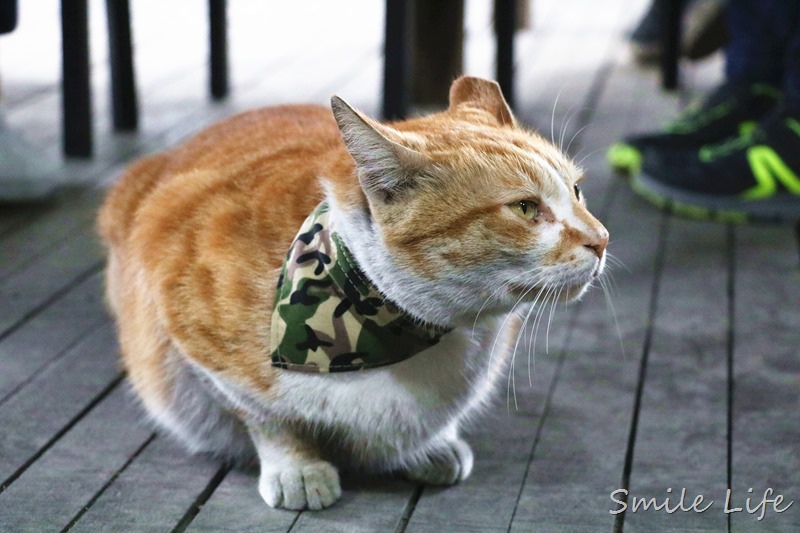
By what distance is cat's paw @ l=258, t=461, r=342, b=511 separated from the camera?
1.51 metres

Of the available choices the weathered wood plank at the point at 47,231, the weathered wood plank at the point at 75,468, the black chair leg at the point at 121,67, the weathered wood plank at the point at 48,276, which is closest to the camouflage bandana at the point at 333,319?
the weathered wood plank at the point at 75,468

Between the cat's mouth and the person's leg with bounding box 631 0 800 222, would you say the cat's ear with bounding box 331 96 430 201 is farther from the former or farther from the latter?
the person's leg with bounding box 631 0 800 222

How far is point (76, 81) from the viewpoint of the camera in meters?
2.95

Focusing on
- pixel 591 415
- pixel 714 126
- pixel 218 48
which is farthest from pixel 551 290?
pixel 218 48

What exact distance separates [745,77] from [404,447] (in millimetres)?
2040

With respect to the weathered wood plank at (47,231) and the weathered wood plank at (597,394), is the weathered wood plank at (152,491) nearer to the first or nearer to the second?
the weathered wood plank at (597,394)

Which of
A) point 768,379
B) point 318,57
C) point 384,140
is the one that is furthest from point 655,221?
point 318,57

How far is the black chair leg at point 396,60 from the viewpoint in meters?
2.87

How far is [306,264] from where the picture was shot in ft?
4.68

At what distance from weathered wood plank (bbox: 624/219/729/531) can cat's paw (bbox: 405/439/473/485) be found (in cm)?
22

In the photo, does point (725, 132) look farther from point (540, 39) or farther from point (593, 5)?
point (593, 5)

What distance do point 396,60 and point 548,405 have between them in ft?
4.50

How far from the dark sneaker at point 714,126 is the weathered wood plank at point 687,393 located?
1.57 feet

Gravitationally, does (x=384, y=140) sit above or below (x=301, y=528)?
above
